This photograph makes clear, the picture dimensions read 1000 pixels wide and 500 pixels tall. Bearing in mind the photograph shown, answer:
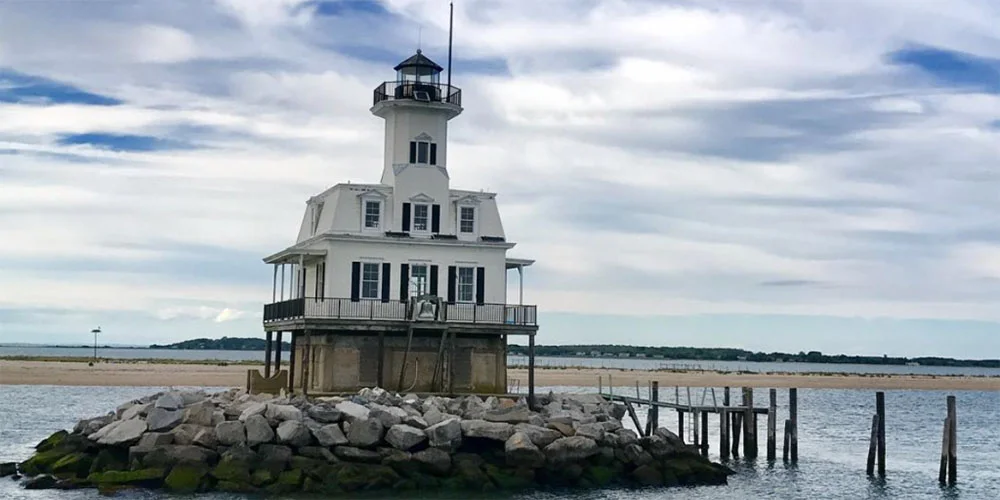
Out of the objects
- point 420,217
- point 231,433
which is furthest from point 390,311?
point 231,433

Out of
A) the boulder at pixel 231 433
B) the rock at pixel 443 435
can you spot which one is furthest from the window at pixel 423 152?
the boulder at pixel 231 433

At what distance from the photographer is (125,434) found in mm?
33219

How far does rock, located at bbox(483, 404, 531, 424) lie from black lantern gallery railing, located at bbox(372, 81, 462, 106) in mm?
11783

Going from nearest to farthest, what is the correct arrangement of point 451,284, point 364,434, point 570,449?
point 364,434
point 570,449
point 451,284

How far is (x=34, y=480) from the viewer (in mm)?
32344

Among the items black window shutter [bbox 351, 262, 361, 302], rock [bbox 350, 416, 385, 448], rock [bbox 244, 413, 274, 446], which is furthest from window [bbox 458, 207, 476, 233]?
rock [bbox 244, 413, 274, 446]

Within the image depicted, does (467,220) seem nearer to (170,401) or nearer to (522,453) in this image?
(522,453)

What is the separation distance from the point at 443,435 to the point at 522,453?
2.17 metres

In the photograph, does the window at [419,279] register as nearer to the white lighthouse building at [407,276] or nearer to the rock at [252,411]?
the white lighthouse building at [407,276]

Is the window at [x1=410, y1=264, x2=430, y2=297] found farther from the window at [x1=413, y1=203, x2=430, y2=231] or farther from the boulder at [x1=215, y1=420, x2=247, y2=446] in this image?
the boulder at [x1=215, y1=420, x2=247, y2=446]

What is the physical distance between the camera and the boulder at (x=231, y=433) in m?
32.6

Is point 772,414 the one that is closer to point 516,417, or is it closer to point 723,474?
point 723,474

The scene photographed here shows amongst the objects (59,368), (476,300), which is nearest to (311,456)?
(476,300)

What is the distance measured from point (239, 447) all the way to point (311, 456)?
1.87 meters
